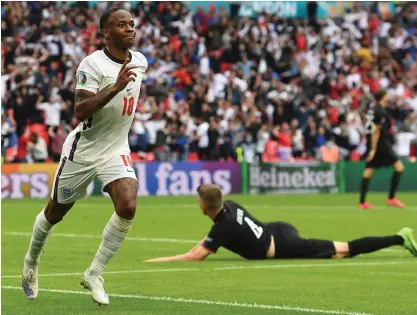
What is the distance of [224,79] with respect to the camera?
113 feet

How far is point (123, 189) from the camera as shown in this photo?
905 centimetres

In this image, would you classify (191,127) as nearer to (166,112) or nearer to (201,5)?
(166,112)

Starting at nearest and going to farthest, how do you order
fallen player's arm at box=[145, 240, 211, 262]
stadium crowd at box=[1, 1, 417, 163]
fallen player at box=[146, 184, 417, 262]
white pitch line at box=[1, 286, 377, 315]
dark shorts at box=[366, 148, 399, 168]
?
1. white pitch line at box=[1, 286, 377, 315]
2. fallen player at box=[146, 184, 417, 262]
3. fallen player's arm at box=[145, 240, 211, 262]
4. dark shorts at box=[366, 148, 399, 168]
5. stadium crowd at box=[1, 1, 417, 163]

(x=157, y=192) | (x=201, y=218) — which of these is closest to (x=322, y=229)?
(x=201, y=218)

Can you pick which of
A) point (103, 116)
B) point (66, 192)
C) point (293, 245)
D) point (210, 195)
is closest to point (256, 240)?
point (293, 245)

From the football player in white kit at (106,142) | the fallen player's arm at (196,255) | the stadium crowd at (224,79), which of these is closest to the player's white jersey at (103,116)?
the football player in white kit at (106,142)

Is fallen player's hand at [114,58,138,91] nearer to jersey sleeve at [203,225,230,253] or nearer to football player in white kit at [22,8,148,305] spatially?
football player in white kit at [22,8,148,305]

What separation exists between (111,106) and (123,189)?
675 millimetres

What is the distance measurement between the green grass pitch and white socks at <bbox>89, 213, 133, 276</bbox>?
32 centimetres

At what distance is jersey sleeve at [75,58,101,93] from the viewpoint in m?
8.95

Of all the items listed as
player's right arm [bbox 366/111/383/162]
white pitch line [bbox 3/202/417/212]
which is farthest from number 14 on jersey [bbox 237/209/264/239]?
white pitch line [bbox 3/202/417/212]

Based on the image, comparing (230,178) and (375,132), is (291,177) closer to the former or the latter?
(230,178)

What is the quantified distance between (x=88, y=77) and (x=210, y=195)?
3.52m

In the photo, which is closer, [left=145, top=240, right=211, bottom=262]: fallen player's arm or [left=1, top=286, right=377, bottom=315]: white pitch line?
[left=1, top=286, right=377, bottom=315]: white pitch line
